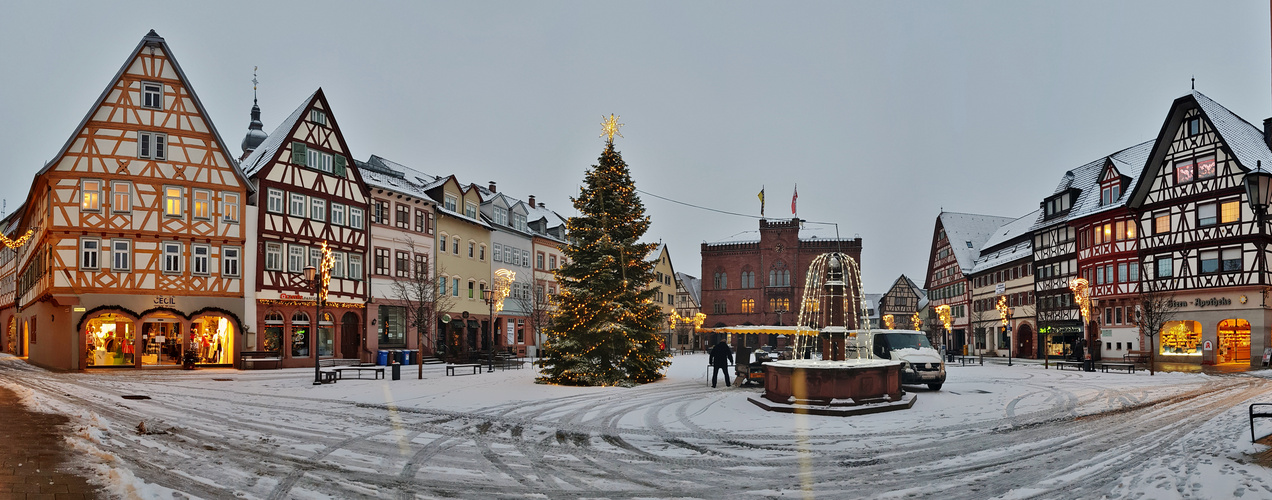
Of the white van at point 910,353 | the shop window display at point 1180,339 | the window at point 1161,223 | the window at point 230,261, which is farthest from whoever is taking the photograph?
the window at point 1161,223

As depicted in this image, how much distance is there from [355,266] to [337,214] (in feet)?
9.42

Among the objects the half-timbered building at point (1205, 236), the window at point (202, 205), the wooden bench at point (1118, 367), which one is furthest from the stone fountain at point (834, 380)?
the half-timbered building at point (1205, 236)

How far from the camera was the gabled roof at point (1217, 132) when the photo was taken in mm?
40000

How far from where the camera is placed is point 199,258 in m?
35.2

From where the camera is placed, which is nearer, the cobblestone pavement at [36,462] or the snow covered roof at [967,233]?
the cobblestone pavement at [36,462]

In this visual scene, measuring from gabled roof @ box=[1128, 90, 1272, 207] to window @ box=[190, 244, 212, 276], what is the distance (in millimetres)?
46514

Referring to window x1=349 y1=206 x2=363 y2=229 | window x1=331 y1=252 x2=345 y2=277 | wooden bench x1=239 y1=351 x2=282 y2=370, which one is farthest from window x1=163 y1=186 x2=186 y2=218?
window x1=349 y1=206 x2=363 y2=229

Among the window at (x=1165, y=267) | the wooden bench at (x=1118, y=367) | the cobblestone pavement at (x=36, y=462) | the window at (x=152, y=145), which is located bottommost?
the wooden bench at (x=1118, y=367)

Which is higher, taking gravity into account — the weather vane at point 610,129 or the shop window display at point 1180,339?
the weather vane at point 610,129

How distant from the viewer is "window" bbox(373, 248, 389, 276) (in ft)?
142

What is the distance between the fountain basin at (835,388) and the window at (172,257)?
28.0 m

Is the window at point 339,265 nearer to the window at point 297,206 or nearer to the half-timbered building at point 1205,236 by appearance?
the window at point 297,206

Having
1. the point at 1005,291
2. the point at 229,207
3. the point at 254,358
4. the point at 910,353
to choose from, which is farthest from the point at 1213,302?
the point at 229,207

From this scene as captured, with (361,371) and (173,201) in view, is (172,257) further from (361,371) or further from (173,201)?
(361,371)
